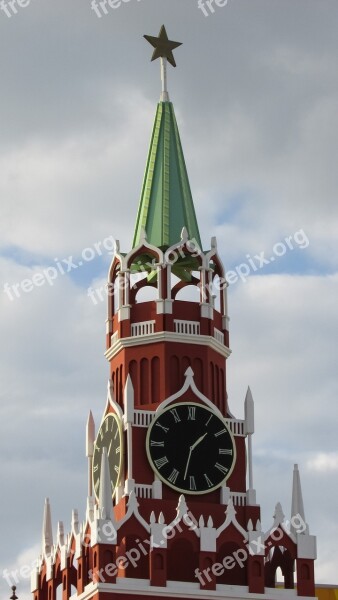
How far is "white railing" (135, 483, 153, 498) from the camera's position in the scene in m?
68.7

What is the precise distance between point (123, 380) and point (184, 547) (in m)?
6.15

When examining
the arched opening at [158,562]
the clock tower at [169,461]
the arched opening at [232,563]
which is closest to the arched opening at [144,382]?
the clock tower at [169,461]

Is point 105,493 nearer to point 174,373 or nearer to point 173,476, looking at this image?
point 173,476

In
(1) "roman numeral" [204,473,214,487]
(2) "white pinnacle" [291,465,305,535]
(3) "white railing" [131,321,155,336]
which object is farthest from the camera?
(3) "white railing" [131,321,155,336]

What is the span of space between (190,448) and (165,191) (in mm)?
9512

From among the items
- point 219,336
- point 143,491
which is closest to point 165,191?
point 219,336

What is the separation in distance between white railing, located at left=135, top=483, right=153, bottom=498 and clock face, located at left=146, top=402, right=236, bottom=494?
516mm

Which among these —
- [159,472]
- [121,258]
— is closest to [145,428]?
[159,472]

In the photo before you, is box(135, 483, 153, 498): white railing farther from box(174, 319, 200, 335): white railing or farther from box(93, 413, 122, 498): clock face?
box(174, 319, 200, 335): white railing

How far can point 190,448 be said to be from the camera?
69188 millimetres

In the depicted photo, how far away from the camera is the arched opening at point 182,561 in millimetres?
68312

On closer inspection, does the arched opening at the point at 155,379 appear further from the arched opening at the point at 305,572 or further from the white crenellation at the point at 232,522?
the arched opening at the point at 305,572

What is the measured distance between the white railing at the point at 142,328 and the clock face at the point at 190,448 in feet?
9.69

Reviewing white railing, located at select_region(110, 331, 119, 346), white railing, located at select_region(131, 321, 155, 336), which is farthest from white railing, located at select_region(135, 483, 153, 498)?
white railing, located at select_region(110, 331, 119, 346)
